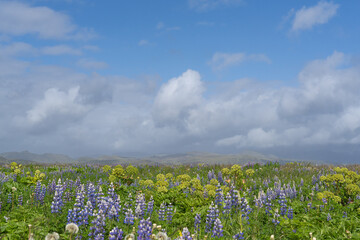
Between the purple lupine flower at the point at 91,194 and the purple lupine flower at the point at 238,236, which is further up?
the purple lupine flower at the point at 91,194

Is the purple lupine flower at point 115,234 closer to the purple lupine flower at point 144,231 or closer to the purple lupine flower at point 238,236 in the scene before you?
the purple lupine flower at point 144,231

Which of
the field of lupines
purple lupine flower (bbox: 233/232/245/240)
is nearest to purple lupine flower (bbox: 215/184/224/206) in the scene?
the field of lupines

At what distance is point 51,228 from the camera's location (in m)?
6.73

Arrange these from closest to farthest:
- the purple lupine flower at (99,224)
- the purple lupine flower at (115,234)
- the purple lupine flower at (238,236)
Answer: the purple lupine flower at (115,234)
the purple lupine flower at (99,224)
the purple lupine flower at (238,236)

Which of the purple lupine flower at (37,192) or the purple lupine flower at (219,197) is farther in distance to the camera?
the purple lupine flower at (37,192)

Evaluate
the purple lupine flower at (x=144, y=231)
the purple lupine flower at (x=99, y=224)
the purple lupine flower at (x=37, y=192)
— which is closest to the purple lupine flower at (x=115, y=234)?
the purple lupine flower at (x=144, y=231)

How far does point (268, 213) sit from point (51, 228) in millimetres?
5431

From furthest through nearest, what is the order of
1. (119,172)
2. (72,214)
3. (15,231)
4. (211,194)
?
(119,172)
(211,194)
(72,214)
(15,231)

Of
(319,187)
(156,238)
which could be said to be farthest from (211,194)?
(319,187)

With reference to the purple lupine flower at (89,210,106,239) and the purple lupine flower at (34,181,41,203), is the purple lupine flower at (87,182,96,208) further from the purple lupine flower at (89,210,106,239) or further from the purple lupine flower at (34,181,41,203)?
the purple lupine flower at (34,181,41,203)

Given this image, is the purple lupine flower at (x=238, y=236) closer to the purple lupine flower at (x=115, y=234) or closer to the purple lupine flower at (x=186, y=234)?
the purple lupine flower at (x=186, y=234)

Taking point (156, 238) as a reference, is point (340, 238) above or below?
below

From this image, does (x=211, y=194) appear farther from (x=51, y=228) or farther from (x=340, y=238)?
(x=51, y=228)

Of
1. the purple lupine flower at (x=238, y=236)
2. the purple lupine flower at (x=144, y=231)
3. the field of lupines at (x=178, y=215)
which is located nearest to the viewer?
the purple lupine flower at (x=144, y=231)
